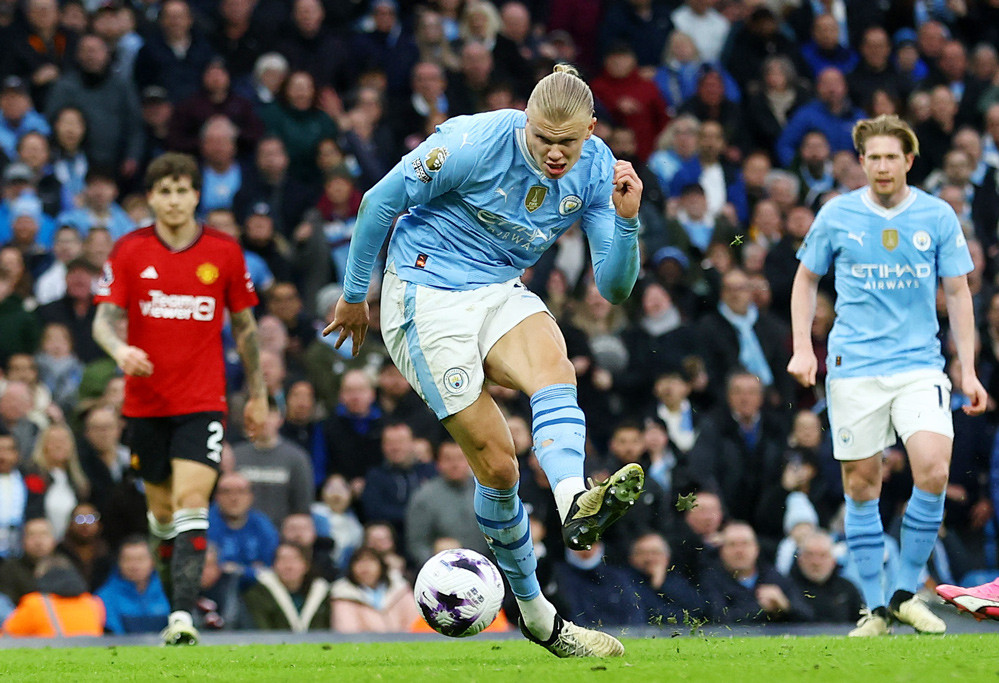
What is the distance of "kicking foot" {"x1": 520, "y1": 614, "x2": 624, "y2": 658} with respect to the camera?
6621mm

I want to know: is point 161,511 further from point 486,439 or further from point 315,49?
point 315,49

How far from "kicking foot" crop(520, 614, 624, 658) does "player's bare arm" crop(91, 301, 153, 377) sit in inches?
107

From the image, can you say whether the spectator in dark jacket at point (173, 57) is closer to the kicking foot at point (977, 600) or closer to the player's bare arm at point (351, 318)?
the player's bare arm at point (351, 318)

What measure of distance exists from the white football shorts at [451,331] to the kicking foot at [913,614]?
3258 millimetres

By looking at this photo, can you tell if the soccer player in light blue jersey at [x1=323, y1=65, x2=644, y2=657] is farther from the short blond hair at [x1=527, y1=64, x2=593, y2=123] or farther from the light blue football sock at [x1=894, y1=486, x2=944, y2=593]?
the light blue football sock at [x1=894, y1=486, x2=944, y2=593]

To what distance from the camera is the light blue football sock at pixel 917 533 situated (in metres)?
8.34

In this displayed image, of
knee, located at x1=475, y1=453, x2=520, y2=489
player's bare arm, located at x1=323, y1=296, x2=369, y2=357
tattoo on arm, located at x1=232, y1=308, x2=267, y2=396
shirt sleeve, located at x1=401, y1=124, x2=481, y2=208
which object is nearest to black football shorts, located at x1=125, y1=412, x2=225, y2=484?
tattoo on arm, located at x1=232, y1=308, x2=267, y2=396

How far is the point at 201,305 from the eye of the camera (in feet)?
28.5

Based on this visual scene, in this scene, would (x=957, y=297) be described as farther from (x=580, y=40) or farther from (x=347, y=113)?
(x=580, y=40)

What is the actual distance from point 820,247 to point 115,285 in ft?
13.5

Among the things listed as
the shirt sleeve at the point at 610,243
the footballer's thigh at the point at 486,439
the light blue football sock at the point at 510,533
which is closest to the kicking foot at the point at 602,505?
the footballer's thigh at the point at 486,439

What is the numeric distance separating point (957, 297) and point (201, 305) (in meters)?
4.35

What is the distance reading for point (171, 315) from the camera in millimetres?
8641

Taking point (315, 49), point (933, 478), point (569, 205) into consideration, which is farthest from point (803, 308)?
point (315, 49)
